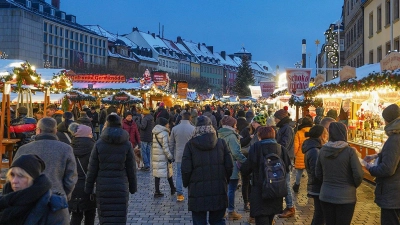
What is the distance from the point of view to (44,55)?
78188mm

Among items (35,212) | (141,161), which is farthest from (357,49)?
(35,212)

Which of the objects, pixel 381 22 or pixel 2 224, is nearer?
pixel 2 224

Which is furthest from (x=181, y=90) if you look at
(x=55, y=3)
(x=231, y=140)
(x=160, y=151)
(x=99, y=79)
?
(x=55, y=3)

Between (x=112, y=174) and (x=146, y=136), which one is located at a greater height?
(x=146, y=136)

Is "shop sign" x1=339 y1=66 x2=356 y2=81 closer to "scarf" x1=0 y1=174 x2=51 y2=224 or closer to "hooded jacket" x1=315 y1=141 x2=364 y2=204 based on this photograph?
"hooded jacket" x1=315 y1=141 x2=364 y2=204

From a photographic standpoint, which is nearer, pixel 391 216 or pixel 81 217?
pixel 391 216

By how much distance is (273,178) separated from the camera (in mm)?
6504

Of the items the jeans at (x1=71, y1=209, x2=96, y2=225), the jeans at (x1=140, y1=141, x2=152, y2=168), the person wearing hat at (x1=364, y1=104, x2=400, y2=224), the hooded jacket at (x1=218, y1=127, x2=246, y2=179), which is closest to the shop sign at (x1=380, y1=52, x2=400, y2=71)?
the hooded jacket at (x1=218, y1=127, x2=246, y2=179)

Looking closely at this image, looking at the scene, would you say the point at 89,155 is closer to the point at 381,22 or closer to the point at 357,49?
the point at 381,22

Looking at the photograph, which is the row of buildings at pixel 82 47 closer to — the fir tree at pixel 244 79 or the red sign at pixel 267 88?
the fir tree at pixel 244 79

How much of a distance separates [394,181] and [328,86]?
11549mm

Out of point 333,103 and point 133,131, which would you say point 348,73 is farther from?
point 133,131

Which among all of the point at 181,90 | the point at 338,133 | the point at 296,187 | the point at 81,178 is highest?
the point at 181,90

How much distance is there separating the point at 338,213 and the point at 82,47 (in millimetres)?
85095
